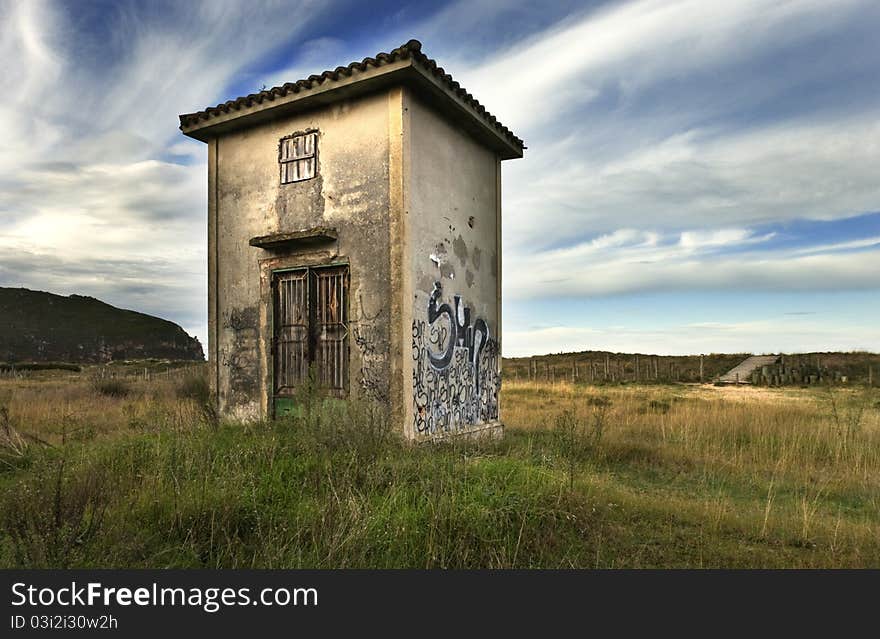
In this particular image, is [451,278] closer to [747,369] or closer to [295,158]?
[295,158]

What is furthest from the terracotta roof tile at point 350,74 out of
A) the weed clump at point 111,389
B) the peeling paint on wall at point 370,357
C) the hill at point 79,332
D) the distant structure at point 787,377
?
the hill at point 79,332

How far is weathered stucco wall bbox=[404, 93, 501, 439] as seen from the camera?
8.16 m

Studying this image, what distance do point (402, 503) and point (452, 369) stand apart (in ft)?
14.7

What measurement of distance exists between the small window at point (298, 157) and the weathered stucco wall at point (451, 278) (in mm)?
1729

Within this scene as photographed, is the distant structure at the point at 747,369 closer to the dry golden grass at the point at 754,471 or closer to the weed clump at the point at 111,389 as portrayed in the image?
the dry golden grass at the point at 754,471

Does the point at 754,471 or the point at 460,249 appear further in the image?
the point at 460,249

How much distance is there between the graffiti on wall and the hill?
7026 cm

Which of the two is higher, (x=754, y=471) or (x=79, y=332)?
(x=79, y=332)

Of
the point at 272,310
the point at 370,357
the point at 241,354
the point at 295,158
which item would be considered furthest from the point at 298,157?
the point at 370,357

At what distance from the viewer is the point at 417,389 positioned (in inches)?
316

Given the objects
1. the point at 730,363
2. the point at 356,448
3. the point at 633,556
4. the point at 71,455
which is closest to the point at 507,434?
the point at 356,448

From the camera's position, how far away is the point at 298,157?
9.01 m

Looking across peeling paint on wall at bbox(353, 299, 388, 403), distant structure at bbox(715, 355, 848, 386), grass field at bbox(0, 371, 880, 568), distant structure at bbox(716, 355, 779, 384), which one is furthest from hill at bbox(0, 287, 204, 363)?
grass field at bbox(0, 371, 880, 568)

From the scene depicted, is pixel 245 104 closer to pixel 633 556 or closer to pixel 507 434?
pixel 507 434
